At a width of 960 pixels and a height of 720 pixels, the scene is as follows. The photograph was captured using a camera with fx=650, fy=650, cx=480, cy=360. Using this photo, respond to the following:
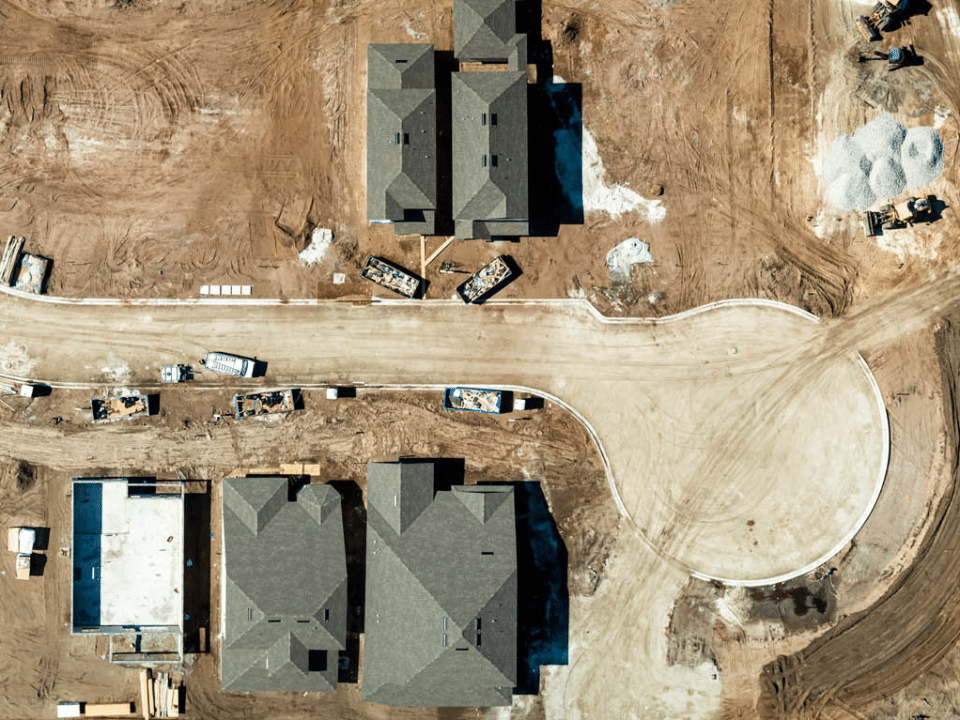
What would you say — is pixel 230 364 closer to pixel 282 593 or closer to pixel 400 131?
pixel 282 593

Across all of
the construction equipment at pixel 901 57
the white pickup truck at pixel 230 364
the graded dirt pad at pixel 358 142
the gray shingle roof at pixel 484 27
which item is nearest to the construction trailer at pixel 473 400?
the graded dirt pad at pixel 358 142

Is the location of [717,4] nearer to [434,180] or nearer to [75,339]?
[434,180]

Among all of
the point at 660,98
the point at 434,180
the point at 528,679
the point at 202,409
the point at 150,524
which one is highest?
the point at 660,98

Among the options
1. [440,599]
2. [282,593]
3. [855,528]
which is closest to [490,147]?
[440,599]

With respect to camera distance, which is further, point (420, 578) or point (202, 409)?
point (202, 409)

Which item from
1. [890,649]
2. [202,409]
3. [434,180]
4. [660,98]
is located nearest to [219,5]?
[434,180]

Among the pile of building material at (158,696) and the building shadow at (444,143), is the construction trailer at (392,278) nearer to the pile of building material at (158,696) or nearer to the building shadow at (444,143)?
the building shadow at (444,143)

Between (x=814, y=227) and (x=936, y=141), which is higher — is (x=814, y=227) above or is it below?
below
